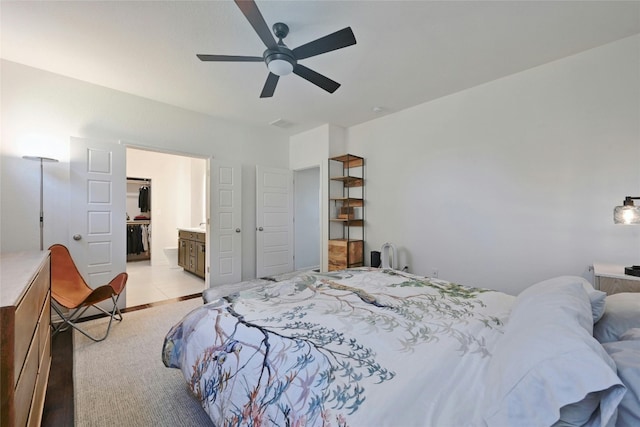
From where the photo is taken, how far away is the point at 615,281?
6.46 feet

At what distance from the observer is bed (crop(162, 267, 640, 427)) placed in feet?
2.08

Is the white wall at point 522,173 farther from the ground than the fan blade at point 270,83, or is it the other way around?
the fan blade at point 270,83

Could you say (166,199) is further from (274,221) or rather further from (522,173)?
(522,173)

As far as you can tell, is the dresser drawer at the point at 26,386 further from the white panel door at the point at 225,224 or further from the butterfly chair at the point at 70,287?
the white panel door at the point at 225,224

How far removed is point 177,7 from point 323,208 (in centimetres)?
321

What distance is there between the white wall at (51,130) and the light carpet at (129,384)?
1348 millimetres

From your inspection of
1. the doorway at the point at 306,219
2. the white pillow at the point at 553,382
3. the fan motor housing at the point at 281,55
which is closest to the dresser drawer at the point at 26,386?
the white pillow at the point at 553,382

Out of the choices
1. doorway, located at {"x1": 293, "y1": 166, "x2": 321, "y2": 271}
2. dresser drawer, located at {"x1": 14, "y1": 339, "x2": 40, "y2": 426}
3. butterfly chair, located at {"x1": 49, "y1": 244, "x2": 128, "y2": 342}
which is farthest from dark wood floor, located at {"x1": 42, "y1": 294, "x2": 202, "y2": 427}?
doorway, located at {"x1": 293, "y1": 166, "x2": 321, "y2": 271}

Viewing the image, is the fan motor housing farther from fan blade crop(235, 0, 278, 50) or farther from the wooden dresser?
the wooden dresser

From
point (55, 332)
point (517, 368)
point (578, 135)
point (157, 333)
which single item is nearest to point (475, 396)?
point (517, 368)

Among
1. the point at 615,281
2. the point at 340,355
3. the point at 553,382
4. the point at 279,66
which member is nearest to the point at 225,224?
the point at 279,66

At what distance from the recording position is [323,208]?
4.59 m

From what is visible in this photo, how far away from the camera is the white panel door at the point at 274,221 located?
4598mm

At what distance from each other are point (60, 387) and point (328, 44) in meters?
3.05
